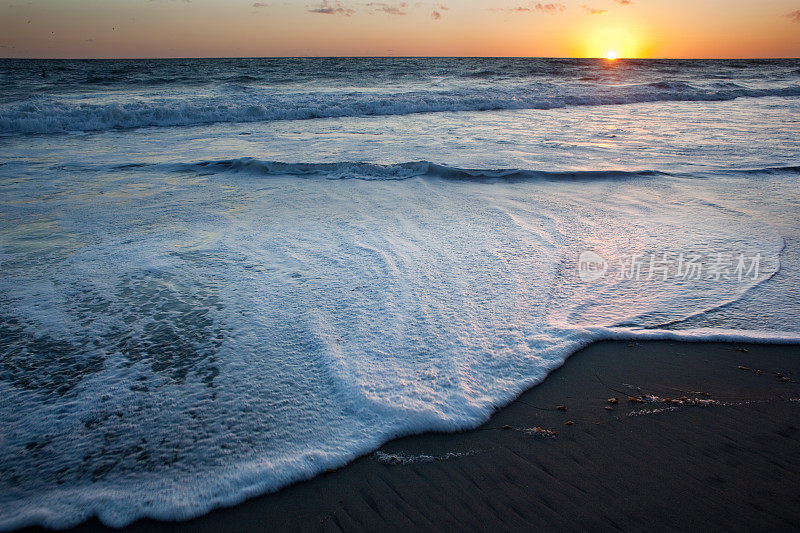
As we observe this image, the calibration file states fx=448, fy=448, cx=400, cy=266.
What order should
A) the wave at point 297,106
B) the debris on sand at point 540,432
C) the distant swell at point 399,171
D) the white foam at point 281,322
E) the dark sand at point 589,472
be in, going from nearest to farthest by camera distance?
the dark sand at point 589,472 → the white foam at point 281,322 → the debris on sand at point 540,432 → the distant swell at point 399,171 → the wave at point 297,106

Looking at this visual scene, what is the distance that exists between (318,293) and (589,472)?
6.05 ft

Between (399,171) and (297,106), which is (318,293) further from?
(297,106)

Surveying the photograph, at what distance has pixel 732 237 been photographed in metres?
3.71

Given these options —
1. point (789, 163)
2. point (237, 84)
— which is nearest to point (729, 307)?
point (789, 163)

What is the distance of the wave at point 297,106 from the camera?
1105 cm

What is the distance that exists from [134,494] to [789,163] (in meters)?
8.05

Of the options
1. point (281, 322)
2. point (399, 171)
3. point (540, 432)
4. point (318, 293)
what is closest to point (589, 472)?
point (540, 432)

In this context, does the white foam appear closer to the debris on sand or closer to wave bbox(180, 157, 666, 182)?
the debris on sand

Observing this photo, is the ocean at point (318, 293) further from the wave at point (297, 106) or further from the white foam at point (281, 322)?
the wave at point (297, 106)

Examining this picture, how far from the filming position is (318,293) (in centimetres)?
291

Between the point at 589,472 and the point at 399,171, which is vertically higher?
the point at 399,171

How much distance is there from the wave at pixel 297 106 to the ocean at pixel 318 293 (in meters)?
4.71

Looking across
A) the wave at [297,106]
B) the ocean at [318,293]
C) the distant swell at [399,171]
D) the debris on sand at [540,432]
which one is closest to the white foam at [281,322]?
the ocean at [318,293]

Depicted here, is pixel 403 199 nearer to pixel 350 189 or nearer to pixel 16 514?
pixel 350 189
